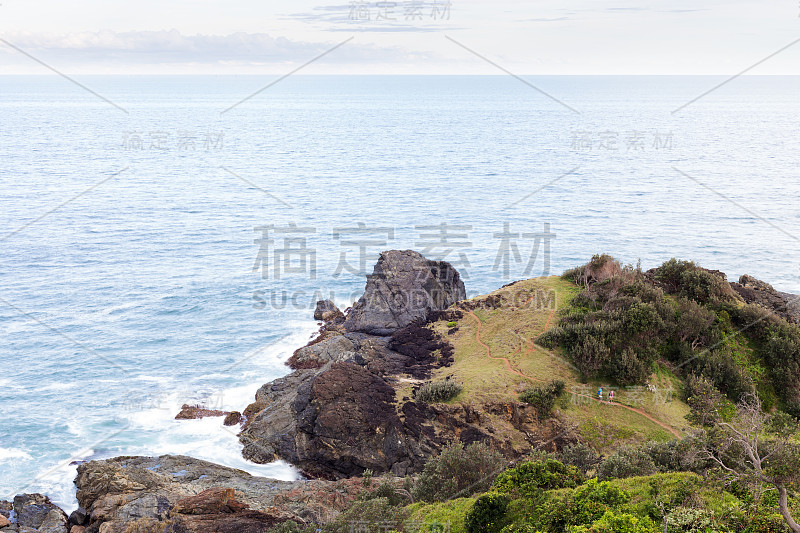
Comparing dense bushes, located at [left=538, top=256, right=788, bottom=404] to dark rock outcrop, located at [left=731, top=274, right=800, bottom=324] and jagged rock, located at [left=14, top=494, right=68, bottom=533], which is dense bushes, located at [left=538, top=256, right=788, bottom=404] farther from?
jagged rock, located at [left=14, top=494, right=68, bottom=533]

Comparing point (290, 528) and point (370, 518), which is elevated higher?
point (370, 518)

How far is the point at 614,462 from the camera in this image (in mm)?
21141

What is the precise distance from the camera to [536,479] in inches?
763

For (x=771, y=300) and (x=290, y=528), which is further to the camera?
(x=771, y=300)

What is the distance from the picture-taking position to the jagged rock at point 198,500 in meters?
20.7

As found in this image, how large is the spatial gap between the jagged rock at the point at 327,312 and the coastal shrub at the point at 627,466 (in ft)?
106

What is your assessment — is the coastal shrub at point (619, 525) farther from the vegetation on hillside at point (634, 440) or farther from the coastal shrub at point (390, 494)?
the coastal shrub at point (390, 494)

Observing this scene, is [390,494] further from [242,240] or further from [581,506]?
[242,240]

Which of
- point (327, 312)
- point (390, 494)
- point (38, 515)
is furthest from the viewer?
point (327, 312)

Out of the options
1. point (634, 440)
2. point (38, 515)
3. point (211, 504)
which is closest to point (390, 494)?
point (211, 504)

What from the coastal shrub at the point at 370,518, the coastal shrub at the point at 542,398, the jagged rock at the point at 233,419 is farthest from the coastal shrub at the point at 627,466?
the jagged rock at the point at 233,419

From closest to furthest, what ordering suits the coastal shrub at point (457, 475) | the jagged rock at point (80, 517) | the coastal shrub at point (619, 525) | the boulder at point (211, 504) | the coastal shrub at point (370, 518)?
the coastal shrub at point (619, 525), the coastal shrub at point (370, 518), the boulder at point (211, 504), the coastal shrub at point (457, 475), the jagged rock at point (80, 517)

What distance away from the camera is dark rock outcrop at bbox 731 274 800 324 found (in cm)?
3656

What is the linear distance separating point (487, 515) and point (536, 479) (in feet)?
7.60
